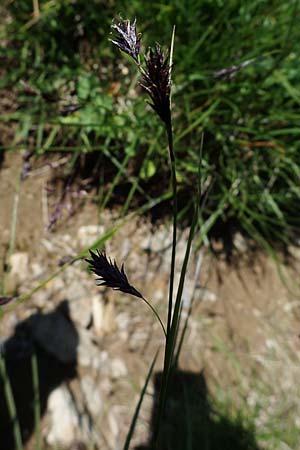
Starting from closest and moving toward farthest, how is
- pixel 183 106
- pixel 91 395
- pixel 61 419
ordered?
pixel 61 419 < pixel 91 395 < pixel 183 106

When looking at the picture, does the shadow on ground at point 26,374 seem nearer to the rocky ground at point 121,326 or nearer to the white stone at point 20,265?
the rocky ground at point 121,326

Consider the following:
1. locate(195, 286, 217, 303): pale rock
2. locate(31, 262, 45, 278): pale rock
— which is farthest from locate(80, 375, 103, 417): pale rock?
locate(195, 286, 217, 303): pale rock

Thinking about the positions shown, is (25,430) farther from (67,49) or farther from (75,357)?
(67,49)

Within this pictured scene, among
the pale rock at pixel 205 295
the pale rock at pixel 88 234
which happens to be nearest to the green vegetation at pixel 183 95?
the pale rock at pixel 88 234

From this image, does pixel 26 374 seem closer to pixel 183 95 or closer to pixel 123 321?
pixel 123 321

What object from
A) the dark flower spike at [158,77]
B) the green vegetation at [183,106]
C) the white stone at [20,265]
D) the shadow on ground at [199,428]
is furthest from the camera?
the white stone at [20,265]

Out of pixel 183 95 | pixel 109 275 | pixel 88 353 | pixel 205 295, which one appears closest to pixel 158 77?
pixel 109 275
